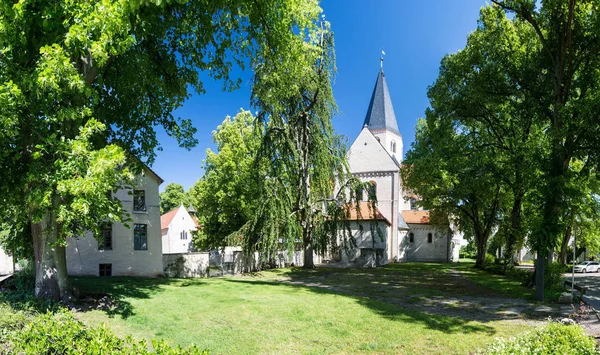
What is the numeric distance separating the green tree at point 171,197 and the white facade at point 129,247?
50569 millimetres

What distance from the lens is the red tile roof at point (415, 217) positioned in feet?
160

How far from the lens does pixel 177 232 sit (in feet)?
173

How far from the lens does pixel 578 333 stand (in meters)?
6.45

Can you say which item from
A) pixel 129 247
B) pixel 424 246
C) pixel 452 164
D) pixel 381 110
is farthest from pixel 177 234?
pixel 452 164

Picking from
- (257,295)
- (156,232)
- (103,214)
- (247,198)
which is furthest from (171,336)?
(247,198)

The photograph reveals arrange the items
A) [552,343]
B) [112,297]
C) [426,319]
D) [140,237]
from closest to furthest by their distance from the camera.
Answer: [552,343] < [426,319] < [112,297] < [140,237]

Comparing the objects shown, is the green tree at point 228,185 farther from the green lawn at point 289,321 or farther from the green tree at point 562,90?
the green tree at point 562,90

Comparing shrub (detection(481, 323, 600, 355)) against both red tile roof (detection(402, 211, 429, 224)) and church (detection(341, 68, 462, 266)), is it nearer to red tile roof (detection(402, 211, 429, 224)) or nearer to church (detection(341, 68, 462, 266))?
church (detection(341, 68, 462, 266))

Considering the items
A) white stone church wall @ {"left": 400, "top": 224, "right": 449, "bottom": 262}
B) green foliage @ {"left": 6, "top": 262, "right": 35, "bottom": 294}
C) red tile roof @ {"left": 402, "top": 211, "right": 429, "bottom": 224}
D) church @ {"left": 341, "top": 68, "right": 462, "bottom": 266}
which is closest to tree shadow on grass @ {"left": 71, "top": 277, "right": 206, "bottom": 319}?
green foliage @ {"left": 6, "top": 262, "right": 35, "bottom": 294}

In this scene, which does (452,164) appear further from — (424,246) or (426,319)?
(424,246)

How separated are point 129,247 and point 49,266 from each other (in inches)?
436

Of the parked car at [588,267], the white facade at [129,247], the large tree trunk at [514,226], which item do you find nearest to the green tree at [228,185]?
the white facade at [129,247]

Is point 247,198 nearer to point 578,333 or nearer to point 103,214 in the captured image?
point 103,214

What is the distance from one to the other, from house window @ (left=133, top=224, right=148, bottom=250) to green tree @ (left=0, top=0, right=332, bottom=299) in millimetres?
9523
